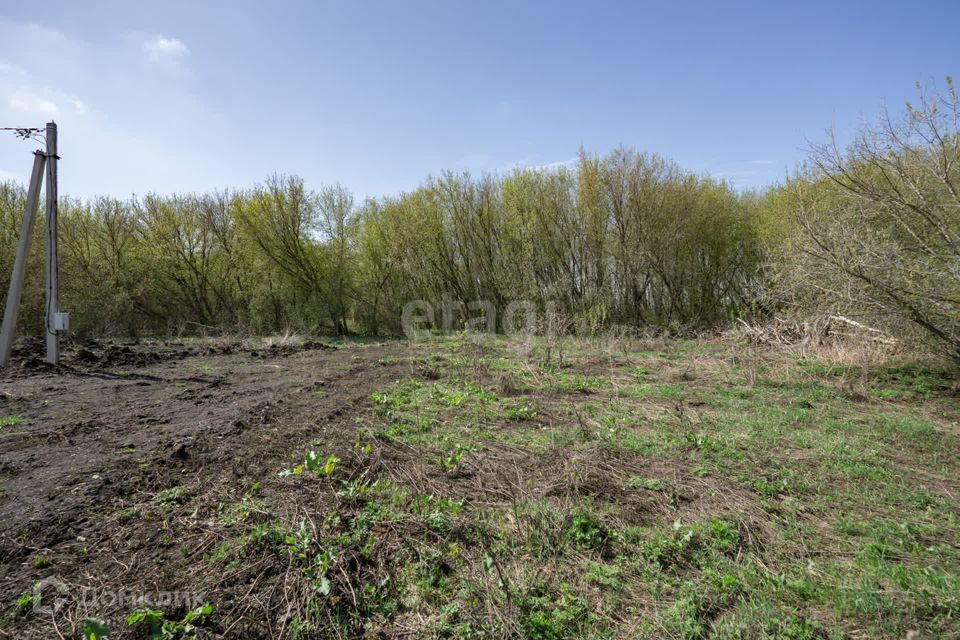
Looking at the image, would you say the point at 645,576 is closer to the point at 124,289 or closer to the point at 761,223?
the point at 761,223

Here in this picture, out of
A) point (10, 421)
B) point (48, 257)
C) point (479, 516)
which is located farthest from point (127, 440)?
point (48, 257)

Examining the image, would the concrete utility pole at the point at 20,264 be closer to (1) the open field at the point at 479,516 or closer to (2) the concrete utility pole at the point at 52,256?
(2) the concrete utility pole at the point at 52,256

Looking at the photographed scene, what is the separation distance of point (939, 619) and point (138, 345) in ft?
57.3

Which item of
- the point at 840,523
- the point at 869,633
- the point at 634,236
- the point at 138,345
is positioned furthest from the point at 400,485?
the point at 634,236

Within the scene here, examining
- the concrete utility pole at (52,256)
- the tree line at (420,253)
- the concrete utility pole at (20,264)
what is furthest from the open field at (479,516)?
the tree line at (420,253)

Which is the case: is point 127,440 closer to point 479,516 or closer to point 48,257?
point 479,516

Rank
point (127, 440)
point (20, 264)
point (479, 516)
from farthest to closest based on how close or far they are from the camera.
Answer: point (20, 264)
point (127, 440)
point (479, 516)

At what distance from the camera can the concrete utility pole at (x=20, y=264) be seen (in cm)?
855

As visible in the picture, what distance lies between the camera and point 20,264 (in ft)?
28.2

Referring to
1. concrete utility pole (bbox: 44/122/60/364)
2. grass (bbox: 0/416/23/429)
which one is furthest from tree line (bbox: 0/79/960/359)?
grass (bbox: 0/416/23/429)

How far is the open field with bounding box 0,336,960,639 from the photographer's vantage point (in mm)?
2314

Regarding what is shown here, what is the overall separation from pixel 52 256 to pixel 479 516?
404 inches

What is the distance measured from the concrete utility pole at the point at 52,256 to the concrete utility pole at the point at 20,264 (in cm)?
22

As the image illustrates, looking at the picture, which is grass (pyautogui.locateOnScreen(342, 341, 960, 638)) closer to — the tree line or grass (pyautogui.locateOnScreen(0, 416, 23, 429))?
grass (pyautogui.locateOnScreen(0, 416, 23, 429))
